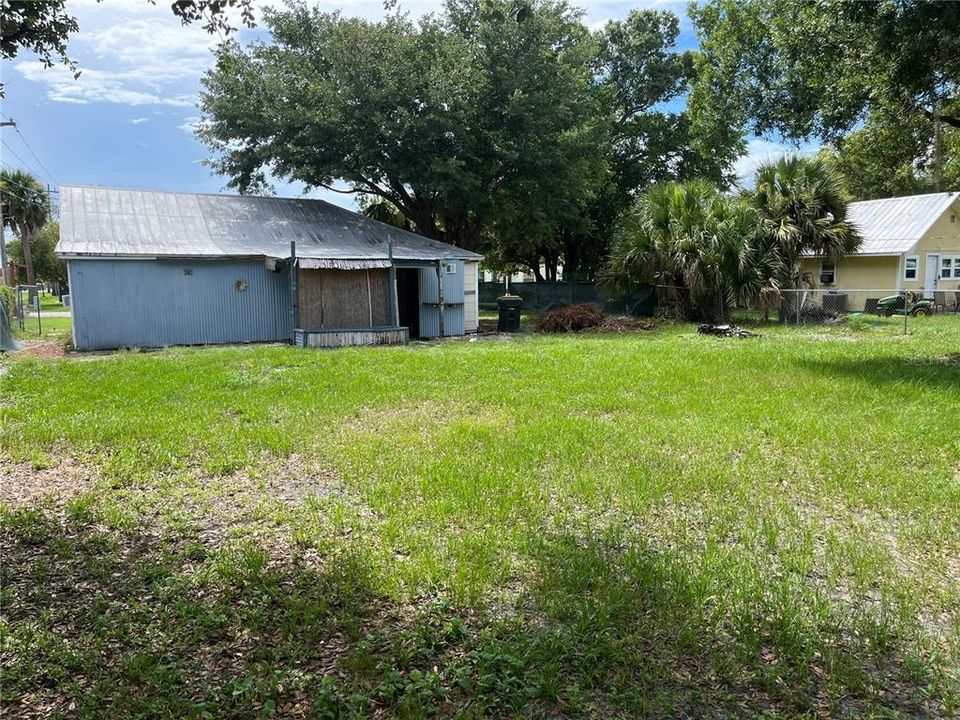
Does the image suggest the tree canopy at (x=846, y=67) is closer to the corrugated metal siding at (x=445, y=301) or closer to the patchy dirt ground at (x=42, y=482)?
the corrugated metal siding at (x=445, y=301)

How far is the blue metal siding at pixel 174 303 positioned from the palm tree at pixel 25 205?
1187 inches

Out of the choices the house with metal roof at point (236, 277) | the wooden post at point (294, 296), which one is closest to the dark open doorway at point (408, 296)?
the house with metal roof at point (236, 277)

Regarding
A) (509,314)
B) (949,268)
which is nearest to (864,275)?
(949,268)

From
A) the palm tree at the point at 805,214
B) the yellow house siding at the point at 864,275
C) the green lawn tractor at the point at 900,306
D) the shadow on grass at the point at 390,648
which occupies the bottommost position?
the shadow on grass at the point at 390,648

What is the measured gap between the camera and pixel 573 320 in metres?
18.2

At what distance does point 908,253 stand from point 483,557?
24.7 m

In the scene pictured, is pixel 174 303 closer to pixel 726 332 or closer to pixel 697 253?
pixel 726 332

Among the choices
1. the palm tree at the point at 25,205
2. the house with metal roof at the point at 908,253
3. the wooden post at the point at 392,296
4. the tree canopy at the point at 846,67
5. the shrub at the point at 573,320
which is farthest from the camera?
the palm tree at the point at 25,205

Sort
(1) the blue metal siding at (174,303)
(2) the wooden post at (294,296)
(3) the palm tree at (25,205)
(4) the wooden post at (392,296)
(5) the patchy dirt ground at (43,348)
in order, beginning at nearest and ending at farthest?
(5) the patchy dirt ground at (43,348), (1) the blue metal siding at (174,303), (2) the wooden post at (294,296), (4) the wooden post at (392,296), (3) the palm tree at (25,205)

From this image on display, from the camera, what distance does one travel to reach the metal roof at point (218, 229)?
1511cm

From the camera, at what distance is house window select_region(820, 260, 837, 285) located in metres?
24.9

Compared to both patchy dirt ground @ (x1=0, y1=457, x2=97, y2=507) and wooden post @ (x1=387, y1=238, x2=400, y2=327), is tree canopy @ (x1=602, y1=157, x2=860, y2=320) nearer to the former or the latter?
wooden post @ (x1=387, y1=238, x2=400, y2=327)

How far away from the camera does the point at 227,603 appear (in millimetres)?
3188

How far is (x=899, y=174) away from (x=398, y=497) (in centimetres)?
3730
